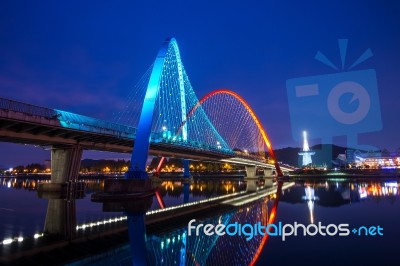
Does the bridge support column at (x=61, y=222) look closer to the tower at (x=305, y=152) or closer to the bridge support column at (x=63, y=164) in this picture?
the bridge support column at (x=63, y=164)

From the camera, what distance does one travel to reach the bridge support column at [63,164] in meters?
35.6

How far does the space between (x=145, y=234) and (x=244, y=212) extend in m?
9.62

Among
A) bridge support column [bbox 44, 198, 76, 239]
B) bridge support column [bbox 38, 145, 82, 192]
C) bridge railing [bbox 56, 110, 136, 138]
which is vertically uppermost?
bridge railing [bbox 56, 110, 136, 138]

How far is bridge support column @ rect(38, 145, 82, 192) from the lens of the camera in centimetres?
3556

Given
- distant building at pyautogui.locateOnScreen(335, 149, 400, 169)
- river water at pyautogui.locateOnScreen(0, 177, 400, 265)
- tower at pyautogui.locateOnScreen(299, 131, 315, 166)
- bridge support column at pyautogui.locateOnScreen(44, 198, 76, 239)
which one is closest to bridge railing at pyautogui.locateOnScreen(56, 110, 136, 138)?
bridge support column at pyautogui.locateOnScreen(44, 198, 76, 239)

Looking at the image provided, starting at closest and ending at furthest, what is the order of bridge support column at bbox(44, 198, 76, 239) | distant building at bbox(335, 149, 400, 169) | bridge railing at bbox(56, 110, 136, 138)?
bridge support column at bbox(44, 198, 76, 239) < bridge railing at bbox(56, 110, 136, 138) < distant building at bbox(335, 149, 400, 169)

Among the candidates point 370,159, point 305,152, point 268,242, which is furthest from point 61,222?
point 370,159

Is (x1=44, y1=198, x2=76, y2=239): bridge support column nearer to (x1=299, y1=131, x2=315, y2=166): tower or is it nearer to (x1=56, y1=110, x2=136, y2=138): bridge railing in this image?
(x1=56, y1=110, x2=136, y2=138): bridge railing

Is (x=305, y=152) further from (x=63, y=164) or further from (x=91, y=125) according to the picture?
(x=91, y=125)

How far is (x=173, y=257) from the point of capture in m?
10.7

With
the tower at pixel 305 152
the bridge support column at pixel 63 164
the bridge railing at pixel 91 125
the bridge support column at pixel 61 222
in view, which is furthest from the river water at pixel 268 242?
the tower at pixel 305 152

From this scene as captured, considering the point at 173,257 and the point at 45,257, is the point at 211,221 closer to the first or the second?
the point at 173,257

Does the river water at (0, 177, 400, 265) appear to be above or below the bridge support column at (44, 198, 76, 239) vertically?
below

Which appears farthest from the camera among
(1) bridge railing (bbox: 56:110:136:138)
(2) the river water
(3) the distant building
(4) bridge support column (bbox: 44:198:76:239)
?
(3) the distant building
